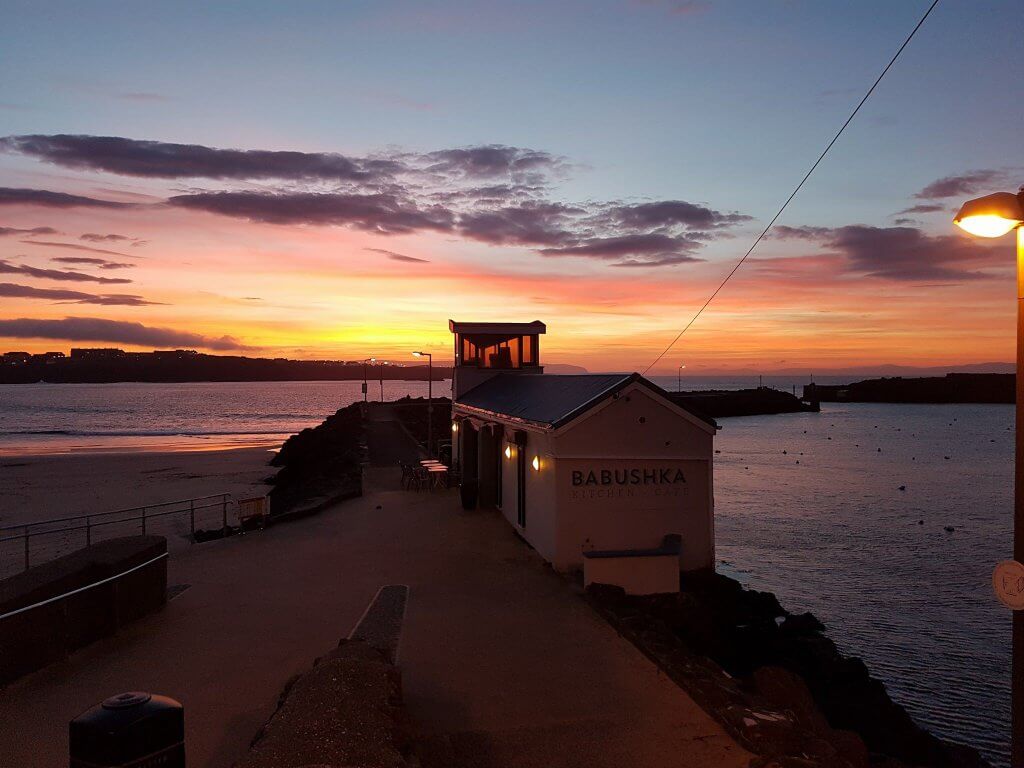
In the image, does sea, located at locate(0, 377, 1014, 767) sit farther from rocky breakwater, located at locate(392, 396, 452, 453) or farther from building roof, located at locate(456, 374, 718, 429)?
rocky breakwater, located at locate(392, 396, 452, 453)

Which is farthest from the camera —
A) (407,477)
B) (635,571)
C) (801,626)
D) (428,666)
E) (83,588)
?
(407,477)

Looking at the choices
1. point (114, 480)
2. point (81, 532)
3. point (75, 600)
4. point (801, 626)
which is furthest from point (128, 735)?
point (114, 480)

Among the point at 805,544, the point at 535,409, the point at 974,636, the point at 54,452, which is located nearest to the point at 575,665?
the point at 535,409

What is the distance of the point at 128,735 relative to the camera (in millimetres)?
4301

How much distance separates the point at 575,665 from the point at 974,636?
14.8 m

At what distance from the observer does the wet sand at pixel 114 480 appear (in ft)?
103

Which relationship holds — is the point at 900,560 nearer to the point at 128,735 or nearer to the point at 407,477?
the point at 407,477

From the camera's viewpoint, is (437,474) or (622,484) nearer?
(622,484)

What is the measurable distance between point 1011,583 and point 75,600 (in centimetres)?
954

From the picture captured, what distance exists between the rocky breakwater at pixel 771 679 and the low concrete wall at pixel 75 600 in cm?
638

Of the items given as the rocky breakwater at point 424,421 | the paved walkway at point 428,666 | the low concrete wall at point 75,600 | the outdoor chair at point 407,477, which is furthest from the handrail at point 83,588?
the rocky breakwater at point 424,421

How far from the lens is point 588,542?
13.1 m

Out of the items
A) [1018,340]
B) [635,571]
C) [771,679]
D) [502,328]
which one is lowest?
[771,679]

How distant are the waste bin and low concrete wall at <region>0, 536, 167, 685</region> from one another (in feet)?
14.5
